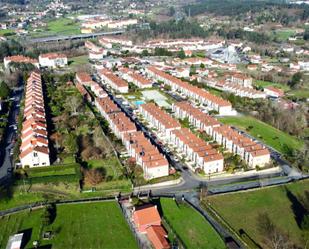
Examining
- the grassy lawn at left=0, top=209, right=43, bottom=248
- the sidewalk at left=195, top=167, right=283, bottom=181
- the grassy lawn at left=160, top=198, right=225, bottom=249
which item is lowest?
the sidewalk at left=195, top=167, right=283, bottom=181

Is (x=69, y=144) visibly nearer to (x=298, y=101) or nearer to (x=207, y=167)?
(x=207, y=167)

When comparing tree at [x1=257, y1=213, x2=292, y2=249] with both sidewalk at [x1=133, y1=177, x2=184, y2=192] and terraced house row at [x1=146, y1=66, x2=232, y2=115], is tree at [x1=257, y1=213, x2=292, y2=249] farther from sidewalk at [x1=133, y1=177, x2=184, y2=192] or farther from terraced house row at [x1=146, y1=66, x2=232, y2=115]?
terraced house row at [x1=146, y1=66, x2=232, y2=115]

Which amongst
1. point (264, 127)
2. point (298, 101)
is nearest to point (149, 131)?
point (264, 127)

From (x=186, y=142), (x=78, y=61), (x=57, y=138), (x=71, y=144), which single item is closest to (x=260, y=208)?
(x=186, y=142)

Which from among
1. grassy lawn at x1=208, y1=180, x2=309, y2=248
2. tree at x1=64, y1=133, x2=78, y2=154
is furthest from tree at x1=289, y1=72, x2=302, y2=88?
tree at x1=64, y1=133, x2=78, y2=154

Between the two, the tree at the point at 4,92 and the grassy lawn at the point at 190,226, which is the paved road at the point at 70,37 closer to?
the tree at the point at 4,92

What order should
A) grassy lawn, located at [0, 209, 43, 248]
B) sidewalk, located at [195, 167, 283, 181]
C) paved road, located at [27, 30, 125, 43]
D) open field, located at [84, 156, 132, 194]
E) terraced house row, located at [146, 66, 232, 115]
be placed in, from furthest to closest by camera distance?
paved road, located at [27, 30, 125, 43]
terraced house row, located at [146, 66, 232, 115]
sidewalk, located at [195, 167, 283, 181]
open field, located at [84, 156, 132, 194]
grassy lawn, located at [0, 209, 43, 248]

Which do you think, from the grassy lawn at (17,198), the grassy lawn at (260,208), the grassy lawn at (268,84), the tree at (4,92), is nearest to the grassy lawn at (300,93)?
the grassy lawn at (268,84)
